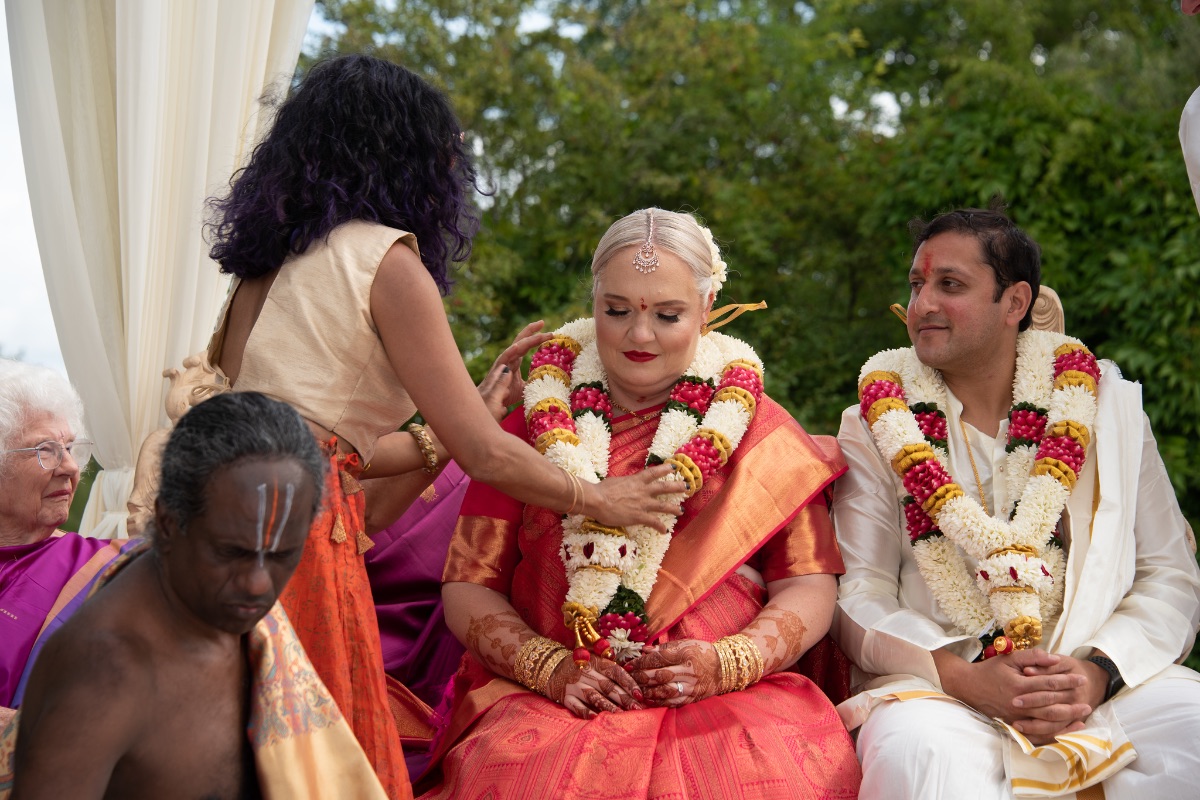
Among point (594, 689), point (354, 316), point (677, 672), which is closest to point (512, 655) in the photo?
point (594, 689)

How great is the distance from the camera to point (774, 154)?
10.1 metres

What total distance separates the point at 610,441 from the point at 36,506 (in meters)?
1.72

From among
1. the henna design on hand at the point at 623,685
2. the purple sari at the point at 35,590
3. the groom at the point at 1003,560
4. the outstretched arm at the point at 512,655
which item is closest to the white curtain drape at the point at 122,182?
the purple sari at the point at 35,590

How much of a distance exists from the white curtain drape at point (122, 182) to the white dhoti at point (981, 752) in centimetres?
259

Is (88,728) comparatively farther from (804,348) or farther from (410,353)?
(804,348)

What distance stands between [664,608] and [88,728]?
189cm

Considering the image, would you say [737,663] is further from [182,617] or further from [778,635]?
[182,617]

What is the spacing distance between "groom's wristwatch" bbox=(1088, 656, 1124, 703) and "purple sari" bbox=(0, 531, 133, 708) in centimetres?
278

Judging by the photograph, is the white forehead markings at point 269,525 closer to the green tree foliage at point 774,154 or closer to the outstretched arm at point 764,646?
the outstretched arm at point 764,646

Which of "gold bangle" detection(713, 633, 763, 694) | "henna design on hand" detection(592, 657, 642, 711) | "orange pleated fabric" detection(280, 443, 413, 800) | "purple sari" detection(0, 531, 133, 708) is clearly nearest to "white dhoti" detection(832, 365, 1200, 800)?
"gold bangle" detection(713, 633, 763, 694)

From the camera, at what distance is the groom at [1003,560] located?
3229 millimetres

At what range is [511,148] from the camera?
9602 mm

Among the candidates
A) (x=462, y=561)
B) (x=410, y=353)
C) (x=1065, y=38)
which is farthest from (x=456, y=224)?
(x=1065, y=38)

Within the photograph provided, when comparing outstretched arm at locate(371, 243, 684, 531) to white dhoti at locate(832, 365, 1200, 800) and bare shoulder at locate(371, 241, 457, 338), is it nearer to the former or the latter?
bare shoulder at locate(371, 241, 457, 338)
